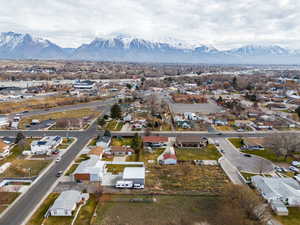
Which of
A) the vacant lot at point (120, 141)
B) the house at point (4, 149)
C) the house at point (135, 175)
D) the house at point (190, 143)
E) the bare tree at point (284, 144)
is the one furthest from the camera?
the vacant lot at point (120, 141)

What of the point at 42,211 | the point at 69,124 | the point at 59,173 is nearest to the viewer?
the point at 42,211

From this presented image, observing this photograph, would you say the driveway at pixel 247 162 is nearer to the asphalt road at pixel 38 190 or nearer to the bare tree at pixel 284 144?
the bare tree at pixel 284 144

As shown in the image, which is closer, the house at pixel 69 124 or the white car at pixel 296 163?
the white car at pixel 296 163

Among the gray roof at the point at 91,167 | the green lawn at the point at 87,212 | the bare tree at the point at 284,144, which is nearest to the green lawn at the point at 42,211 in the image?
the green lawn at the point at 87,212

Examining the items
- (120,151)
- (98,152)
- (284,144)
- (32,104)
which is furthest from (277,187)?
(32,104)

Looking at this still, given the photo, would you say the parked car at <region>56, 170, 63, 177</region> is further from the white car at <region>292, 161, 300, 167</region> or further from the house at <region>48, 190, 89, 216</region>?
the white car at <region>292, 161, 300, 167</region>

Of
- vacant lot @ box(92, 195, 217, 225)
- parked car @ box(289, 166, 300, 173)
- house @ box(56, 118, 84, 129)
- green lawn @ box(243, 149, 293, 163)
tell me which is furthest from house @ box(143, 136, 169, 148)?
parked car @ box(289, 166, 300, 173)

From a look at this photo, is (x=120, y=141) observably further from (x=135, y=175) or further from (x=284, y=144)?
(x=284, y=144)
